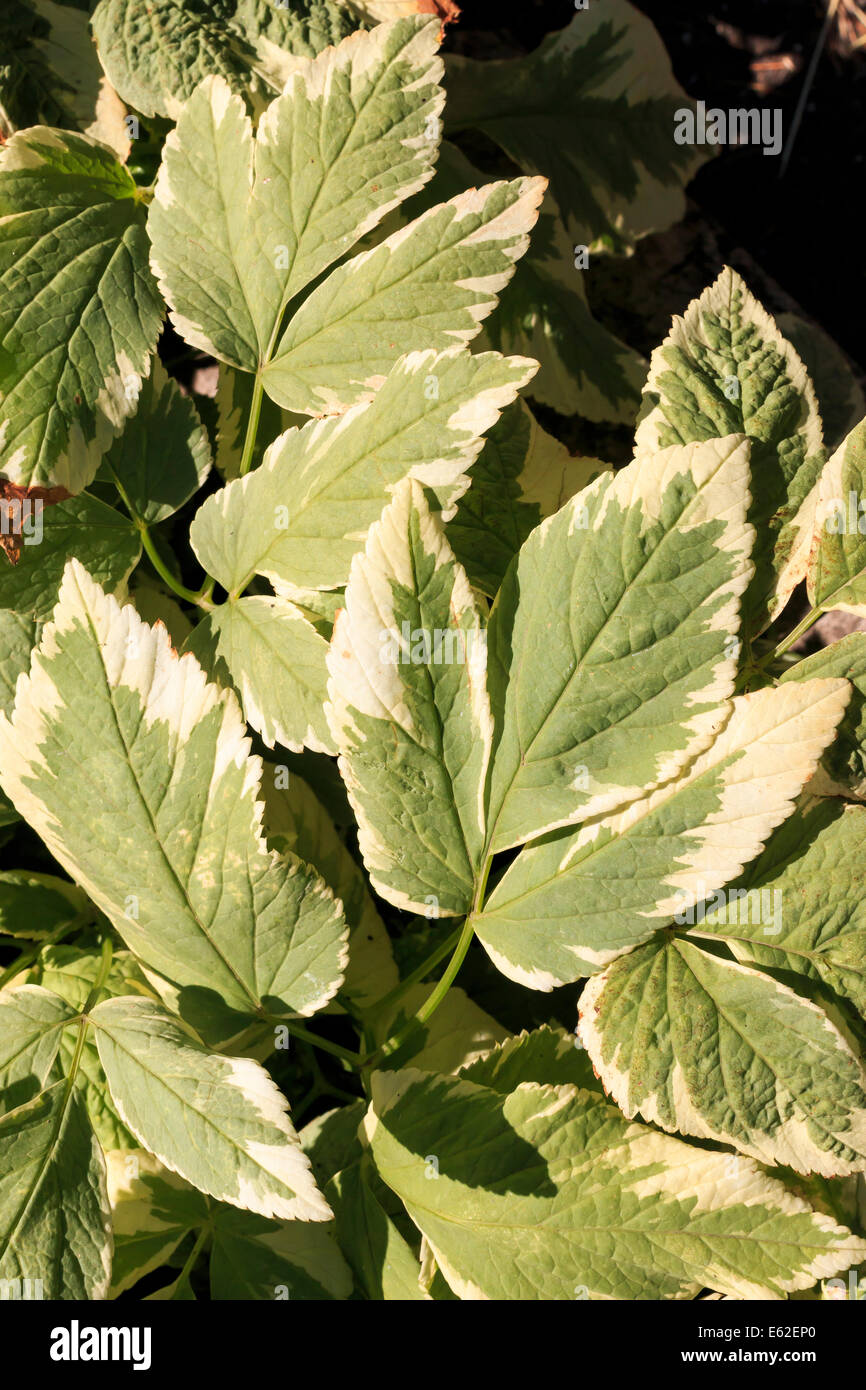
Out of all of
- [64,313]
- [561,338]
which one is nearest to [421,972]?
[64,313]

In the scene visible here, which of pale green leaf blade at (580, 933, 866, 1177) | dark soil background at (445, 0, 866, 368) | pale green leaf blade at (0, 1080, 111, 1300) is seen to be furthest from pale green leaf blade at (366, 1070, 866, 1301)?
dark soil background at (445, 0, 866, 368)

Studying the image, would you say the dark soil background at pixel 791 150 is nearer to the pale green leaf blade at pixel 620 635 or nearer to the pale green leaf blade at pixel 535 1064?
the pale green leaf blade at pixel 620 635

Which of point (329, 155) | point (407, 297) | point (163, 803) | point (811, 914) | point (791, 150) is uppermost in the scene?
point (791, 150)

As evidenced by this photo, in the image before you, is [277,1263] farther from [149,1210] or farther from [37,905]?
[37,905]

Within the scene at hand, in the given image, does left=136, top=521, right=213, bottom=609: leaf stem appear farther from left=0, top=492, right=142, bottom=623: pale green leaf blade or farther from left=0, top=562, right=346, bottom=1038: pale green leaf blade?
left=0, top=562, right=346, bottom=1038: pale green leaf blade

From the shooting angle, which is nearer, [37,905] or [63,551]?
[63,551]

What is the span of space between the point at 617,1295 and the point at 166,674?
63 centimetres

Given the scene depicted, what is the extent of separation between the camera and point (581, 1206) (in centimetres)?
90

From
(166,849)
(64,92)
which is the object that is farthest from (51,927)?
(64,92)

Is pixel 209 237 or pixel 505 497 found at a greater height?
pixel 209 237

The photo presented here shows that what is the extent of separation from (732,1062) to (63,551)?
2.62ft

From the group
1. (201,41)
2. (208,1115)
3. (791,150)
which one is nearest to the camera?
(208,1115)

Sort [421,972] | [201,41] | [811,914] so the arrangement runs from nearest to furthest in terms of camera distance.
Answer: [811,914] < [421,972] < [201,41]

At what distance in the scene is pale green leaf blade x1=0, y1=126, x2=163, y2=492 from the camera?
1.01 metres
